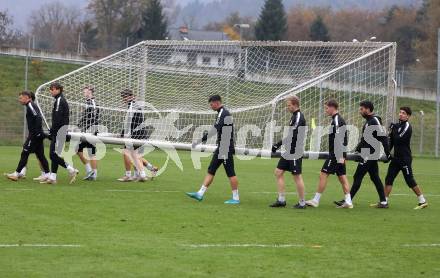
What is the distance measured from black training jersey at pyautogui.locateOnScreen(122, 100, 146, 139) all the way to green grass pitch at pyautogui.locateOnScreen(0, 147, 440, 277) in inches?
43.0

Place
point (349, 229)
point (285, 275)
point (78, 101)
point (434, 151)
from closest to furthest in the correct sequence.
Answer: point (285, 275), point (349, 229), point (78, 101), point (434, 151)

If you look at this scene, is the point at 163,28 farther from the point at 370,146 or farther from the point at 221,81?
the point at 370,146

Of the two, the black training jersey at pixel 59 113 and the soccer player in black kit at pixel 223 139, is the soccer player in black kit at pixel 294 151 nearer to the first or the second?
the soccer player in black kit at pixel 223 139

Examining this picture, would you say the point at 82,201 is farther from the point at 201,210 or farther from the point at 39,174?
the point at 39,174

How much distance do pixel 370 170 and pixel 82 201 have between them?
5.12 m

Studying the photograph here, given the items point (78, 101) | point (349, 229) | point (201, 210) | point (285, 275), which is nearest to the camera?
point (285, 275)

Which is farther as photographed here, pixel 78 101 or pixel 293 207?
pixel 78 101

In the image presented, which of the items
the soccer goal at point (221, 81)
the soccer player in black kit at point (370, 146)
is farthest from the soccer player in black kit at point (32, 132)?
the soccer player in black kit at point (370, 146)

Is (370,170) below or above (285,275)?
above

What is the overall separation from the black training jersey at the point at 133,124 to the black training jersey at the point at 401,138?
17.9 feet

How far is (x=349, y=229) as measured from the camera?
12320mm

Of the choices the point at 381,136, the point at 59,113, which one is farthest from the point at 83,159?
the point at 381,136

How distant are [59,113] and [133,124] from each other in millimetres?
1948

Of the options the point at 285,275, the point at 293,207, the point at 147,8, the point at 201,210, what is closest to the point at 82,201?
the point at 201,210
